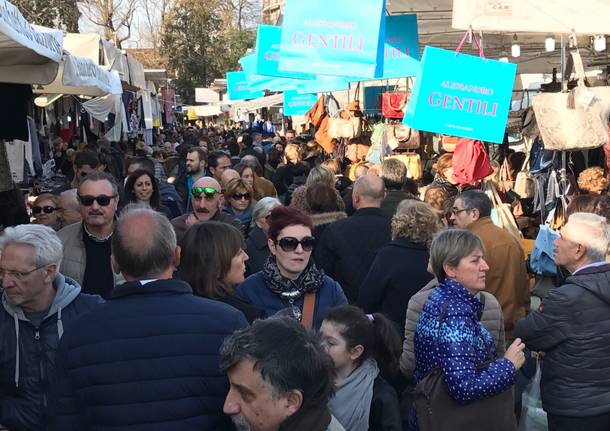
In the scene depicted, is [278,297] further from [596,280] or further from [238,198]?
[238,198]

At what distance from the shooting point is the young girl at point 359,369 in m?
3.44

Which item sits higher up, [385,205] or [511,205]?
[385,205]

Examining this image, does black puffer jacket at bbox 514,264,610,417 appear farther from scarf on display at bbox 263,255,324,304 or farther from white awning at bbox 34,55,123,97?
white awning at bbox 34,55,123,97

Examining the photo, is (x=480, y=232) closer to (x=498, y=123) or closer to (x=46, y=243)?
(x=498, y=123)

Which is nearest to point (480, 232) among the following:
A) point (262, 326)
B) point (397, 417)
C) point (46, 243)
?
point (397, 417)

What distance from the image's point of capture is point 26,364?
3.46 m

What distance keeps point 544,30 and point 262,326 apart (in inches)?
153

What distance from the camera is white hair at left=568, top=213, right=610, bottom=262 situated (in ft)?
14.3

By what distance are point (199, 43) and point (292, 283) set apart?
45.4 m

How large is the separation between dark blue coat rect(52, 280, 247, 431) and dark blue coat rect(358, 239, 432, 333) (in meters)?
2.36

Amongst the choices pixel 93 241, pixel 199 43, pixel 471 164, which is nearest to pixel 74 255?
pixel 93 241

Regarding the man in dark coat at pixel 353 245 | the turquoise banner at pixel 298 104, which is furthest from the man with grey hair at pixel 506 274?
the turquoise banner at pixel 298 104

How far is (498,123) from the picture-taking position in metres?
6.54

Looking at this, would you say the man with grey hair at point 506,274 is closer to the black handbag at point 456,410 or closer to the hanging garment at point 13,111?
the black handbag at point 456,410
